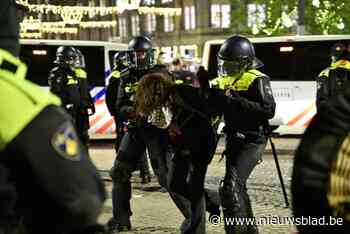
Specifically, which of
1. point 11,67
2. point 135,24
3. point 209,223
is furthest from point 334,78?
point 135,24

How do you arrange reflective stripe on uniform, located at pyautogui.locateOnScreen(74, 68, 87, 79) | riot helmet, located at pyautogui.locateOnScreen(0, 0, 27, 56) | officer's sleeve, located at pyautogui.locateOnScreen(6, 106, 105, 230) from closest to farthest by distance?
officer's sleeve, located at pyautogui.locateOnScreen(6, 106, 105, 230) < riot helmet, located at pyautogui.locateOnScreen(0, 0, 27, 56) < reflective stripe on uniform, located at pyautogui.locateOnScreen(74, 68, 87, 79)

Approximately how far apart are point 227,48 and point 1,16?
423cm

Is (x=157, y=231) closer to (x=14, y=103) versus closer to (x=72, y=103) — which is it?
(x=72, y=103)

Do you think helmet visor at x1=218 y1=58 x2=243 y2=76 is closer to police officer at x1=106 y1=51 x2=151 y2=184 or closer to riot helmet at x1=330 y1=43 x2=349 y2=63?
police officer at x1=106 y1=51 x2=151 y2=184

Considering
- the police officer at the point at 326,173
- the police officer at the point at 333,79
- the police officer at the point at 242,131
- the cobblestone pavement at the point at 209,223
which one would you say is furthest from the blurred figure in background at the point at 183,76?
the police officer at the point at 326,173

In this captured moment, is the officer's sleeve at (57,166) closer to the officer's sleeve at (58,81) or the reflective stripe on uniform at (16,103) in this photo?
the reflective stripe on uniform at (16,103)

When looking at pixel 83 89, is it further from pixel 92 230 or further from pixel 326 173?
pixel 92 230

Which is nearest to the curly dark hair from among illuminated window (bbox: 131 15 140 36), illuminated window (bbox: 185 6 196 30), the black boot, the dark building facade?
the black boot

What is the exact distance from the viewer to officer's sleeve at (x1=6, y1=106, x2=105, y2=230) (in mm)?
1672

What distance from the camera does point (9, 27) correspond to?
221 centimetres

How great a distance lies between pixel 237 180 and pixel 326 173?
344 centimetres

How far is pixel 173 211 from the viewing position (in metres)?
8.20

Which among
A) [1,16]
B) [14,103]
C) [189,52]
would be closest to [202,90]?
[1,16]

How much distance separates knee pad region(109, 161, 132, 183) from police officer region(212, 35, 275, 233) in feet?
4.06
